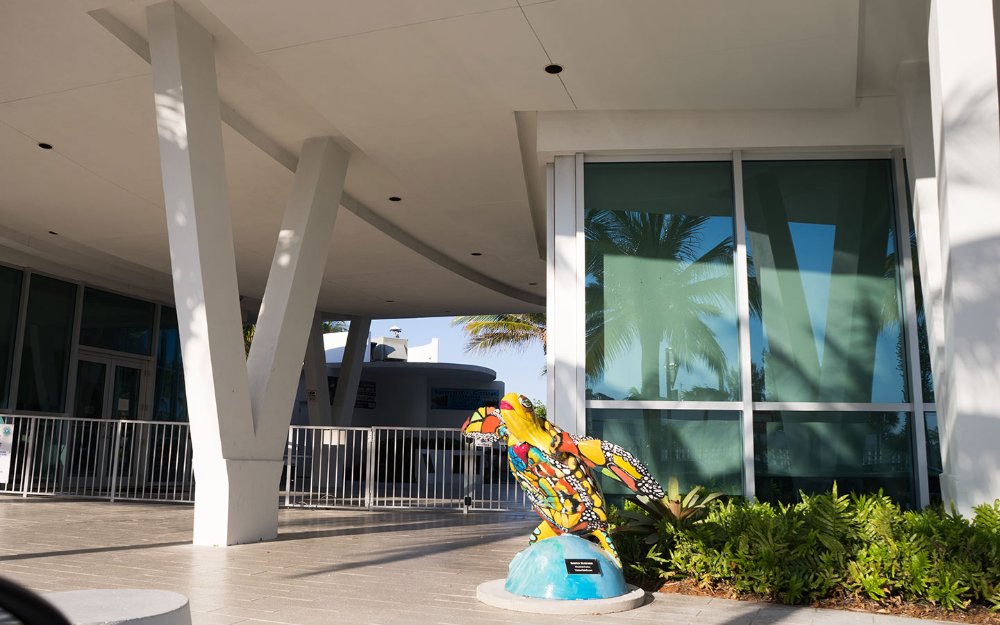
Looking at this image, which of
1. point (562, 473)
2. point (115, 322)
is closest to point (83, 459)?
point (115, 322)

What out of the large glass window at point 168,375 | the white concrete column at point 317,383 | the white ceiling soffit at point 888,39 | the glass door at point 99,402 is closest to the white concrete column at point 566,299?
the white ceiling soffit at point 888,39

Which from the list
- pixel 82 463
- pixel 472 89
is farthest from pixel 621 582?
pixel 82 463

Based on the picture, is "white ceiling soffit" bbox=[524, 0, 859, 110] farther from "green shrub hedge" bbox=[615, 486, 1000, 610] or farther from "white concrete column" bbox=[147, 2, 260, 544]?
"green shrub hedge" bbox=[615, 486, 1000, 610]

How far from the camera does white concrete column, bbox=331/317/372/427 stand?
2255 centimetres

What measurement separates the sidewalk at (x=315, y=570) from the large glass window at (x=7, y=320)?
5823mm

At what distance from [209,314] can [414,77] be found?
3043mm

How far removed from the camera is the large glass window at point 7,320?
15812 millimetres

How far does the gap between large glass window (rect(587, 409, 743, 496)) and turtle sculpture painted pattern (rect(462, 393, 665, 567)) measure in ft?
7.71

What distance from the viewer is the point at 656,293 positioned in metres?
8.38

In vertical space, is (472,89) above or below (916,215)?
above

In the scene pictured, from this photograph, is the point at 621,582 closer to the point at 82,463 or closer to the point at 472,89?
the point at 472,89

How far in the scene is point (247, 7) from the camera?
21.6 feet

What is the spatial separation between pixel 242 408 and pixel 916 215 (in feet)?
22.9

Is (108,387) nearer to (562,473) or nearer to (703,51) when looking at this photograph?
(562,473)
